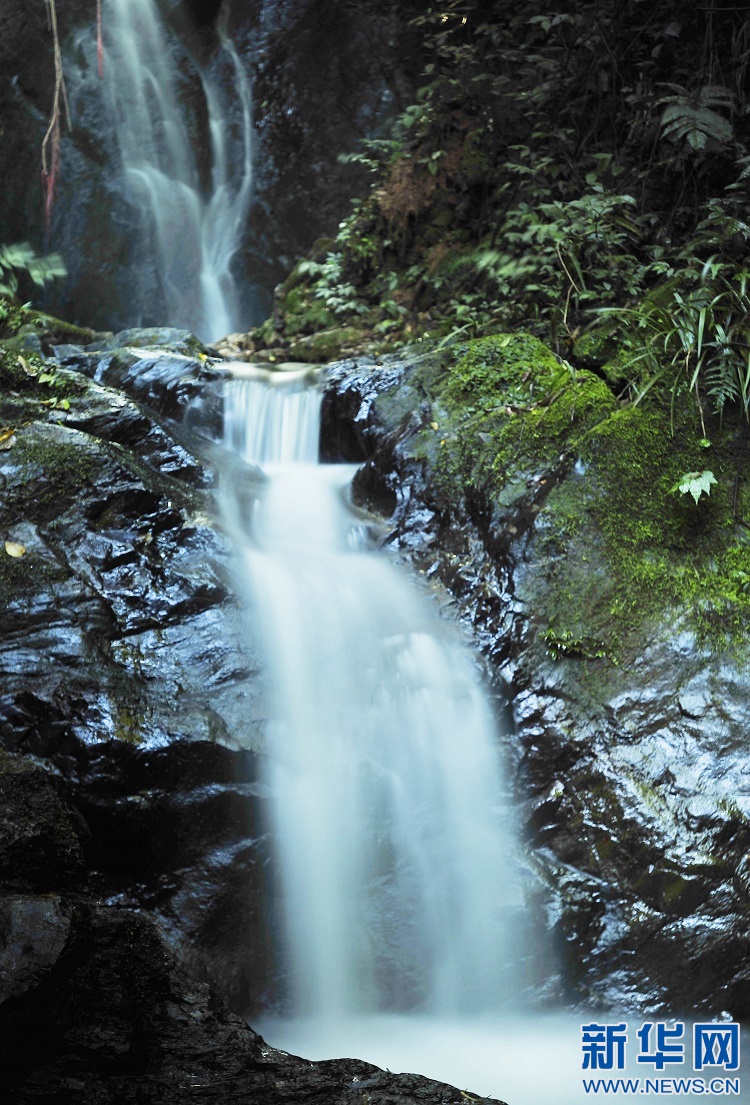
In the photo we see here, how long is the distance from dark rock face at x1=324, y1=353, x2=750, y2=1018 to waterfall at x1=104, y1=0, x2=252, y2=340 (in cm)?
824

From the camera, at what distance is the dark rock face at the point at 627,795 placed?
323cm

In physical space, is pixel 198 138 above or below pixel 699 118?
above

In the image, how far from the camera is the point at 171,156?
11.3 meters

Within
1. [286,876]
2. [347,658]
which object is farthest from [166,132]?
[286,876]

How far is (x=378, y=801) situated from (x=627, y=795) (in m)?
1.06

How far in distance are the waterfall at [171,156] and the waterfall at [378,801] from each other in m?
7.88

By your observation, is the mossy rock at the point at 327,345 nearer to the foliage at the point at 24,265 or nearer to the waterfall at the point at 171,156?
the foliage at the point at 24,265

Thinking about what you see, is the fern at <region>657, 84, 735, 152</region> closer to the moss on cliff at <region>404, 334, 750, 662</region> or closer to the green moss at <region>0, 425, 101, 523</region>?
the moss on cliff at <region>404, 334, 750, 662</region>

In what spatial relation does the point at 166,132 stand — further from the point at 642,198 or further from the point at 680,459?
the point at 680,459

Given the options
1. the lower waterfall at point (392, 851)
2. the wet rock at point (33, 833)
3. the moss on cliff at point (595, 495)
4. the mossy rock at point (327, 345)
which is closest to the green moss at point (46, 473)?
the lower waterfall at point (392, 851)

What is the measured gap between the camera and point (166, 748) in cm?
325

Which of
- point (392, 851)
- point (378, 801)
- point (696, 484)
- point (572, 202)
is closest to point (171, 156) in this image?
point (572, 202)

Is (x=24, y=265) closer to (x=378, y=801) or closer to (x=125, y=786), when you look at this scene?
(x=125, y=786)

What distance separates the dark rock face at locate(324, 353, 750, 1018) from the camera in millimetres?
3230
